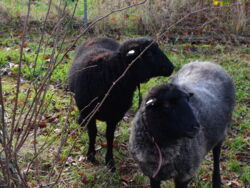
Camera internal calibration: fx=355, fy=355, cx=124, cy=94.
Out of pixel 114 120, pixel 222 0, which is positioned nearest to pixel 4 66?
pixel 114 120

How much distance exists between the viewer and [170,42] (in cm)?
912

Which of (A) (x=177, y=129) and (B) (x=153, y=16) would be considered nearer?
(A) (x=177, y=129)

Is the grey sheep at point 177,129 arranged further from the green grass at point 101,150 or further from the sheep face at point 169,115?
the green grass at point 101,150

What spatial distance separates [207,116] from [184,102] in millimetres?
660

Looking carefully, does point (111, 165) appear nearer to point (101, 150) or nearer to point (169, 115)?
point (101, 150)

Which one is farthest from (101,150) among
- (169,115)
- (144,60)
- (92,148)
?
(169,115)

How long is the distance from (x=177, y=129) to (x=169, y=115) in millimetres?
142

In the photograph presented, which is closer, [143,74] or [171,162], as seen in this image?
[171,162]

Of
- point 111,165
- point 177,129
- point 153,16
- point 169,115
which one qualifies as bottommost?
point 111,165

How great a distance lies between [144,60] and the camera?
4.34m

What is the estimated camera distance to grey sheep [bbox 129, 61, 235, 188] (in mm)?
3145

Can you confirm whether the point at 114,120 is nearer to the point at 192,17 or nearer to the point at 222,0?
the point at 222,0

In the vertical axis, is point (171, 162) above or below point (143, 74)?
below

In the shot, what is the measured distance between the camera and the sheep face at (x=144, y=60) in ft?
14.1
